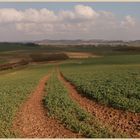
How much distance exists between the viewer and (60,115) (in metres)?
20.3

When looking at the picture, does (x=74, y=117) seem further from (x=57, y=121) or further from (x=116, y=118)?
(x=116, y=118)

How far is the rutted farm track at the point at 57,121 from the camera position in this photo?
16875 mm

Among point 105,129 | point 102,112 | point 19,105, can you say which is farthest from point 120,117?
point 19,105

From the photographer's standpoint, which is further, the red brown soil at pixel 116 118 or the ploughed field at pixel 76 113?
the red brown soil at pixel 116 118

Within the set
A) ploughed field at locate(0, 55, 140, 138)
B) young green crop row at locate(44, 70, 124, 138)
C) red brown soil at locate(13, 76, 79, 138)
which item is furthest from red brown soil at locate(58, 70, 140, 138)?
red brown soil at locate(13, 76, 79, 138)

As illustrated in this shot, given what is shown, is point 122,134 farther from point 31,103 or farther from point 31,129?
point 31,103

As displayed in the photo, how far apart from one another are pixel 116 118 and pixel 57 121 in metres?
3.68

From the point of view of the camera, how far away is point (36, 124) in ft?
62.7

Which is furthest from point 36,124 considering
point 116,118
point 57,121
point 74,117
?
point 116,118

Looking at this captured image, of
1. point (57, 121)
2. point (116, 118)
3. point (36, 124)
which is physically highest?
point (116, 118)

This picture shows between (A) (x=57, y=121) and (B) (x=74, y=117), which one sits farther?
(B) (x=74, y=117)

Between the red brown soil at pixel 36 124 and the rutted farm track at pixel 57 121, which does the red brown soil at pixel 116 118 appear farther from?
the red brown soil at pixel 36 124

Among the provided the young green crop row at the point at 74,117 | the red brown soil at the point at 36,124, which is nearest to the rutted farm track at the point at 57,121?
the red brown soil at the point at 36,124

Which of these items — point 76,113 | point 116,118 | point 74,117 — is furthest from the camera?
point 76,113
